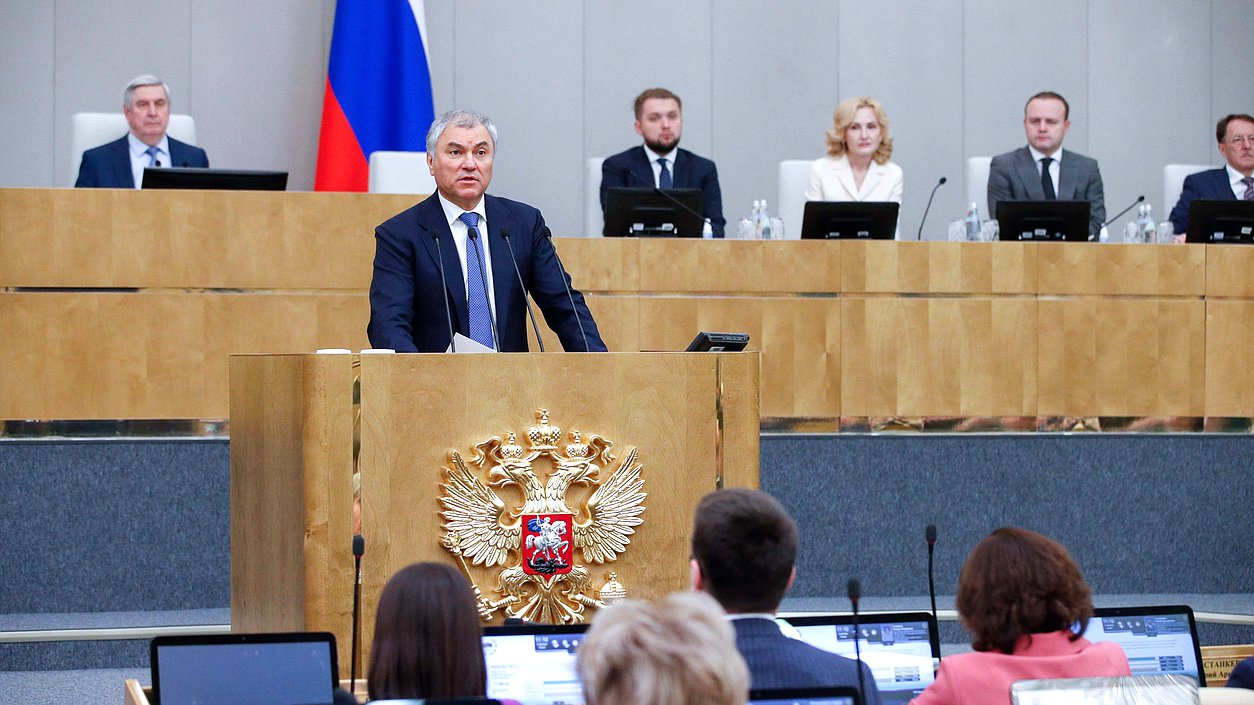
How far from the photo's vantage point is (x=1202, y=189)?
768 cm

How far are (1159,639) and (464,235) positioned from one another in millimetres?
2109

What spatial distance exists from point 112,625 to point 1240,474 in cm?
444

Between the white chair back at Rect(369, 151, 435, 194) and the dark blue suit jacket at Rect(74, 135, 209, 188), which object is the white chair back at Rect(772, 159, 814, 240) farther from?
the dark blue suit jacket at Rect(74, 135, 209, 188)

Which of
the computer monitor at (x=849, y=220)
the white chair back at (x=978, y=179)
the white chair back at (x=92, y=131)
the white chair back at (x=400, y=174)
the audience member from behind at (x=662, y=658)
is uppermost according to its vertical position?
the white chair back at (x=92, y=131)

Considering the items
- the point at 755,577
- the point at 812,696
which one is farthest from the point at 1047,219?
the point at 812,696

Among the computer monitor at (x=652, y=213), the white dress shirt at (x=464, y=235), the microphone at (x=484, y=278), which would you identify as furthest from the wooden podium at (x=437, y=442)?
the computer monitor at (x=652, y=213)

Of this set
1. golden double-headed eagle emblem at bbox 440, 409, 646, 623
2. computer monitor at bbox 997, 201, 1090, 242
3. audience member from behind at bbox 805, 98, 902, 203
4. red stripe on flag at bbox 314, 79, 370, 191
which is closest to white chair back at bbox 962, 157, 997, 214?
audience member from behind at bbox 805, 98, 902, 203

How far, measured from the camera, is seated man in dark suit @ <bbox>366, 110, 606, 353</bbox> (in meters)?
4.08

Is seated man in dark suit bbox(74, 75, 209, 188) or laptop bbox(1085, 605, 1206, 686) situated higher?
seated man in dark suit bbox(74, 75, 209, 188)

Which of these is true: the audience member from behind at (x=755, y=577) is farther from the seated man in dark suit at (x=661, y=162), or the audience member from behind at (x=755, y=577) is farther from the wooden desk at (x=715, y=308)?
the seated man in dark suit at (x=661, y=162)

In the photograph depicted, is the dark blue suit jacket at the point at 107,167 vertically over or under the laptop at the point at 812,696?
over

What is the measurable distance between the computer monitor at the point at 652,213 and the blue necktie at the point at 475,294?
208cm

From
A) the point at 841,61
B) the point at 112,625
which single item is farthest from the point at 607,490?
the point at 841,61

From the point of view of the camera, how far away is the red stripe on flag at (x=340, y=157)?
7.95m
